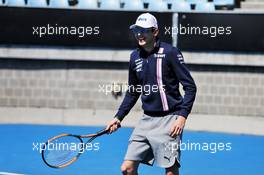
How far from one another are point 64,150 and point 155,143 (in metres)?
1.12

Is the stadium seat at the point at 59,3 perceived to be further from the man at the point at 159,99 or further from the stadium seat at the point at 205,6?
the man at the point at 159,99

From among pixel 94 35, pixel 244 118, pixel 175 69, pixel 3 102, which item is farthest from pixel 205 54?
pixel 175 69

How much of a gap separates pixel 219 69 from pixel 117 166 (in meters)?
4.47

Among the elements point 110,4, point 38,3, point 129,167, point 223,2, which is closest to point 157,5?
point 110,4

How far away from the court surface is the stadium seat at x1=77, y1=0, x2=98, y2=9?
2704mm

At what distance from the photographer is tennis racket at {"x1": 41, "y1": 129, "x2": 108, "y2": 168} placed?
6.40 m

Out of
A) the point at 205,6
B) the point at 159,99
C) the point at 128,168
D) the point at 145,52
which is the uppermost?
the point at 205,6

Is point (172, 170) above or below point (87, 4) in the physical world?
below

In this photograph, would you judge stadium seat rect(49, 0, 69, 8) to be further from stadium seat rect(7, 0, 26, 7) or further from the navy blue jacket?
the navy blue jacket

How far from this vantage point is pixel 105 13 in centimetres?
1311

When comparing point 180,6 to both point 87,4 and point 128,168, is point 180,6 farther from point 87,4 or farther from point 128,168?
point 128,168

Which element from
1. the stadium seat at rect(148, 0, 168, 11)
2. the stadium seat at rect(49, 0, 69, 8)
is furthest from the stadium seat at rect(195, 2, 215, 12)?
the stadium seat at rect(49, 0, 69, 8)

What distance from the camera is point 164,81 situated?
5.79 m

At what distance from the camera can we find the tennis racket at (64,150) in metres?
6.40
